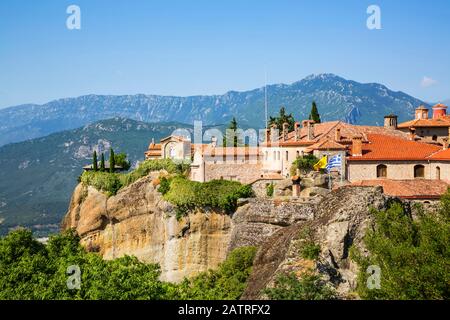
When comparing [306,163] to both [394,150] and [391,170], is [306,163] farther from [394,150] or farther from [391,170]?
[394,150]

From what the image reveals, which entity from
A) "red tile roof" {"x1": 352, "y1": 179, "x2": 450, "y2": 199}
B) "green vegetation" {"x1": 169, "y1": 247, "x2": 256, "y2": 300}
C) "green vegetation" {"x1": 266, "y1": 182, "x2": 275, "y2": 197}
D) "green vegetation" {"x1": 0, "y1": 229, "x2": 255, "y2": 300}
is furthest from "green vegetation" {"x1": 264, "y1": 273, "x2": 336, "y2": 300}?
"green vegetation" {"x1": 266, "y1": 182, "x2": 275, "y2": 197}

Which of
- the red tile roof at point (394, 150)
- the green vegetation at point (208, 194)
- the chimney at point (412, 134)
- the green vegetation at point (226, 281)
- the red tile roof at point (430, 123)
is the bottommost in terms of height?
the green vegetation at point (226, 281)

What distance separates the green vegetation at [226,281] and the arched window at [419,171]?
1861 cm

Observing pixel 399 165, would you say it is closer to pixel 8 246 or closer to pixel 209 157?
pixel 209 157

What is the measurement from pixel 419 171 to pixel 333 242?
2582 cm

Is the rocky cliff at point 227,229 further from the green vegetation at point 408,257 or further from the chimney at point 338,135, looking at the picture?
the chimney at point 338,135

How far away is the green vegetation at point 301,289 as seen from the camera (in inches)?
832

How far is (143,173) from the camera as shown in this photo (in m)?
56.8

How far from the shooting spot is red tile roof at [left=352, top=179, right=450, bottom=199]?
1715 inches

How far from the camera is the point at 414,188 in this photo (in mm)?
44562

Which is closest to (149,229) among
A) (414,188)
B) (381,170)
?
(381,170)

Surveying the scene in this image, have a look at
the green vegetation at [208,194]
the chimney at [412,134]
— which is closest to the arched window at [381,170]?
the chimney at [412,134]
